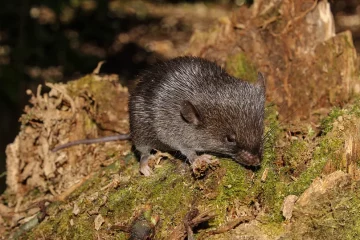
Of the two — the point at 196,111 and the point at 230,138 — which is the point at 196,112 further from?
the point at 230,138

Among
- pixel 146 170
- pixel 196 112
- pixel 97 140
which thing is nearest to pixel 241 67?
Answer: pixel 196 112

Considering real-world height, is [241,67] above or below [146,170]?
above

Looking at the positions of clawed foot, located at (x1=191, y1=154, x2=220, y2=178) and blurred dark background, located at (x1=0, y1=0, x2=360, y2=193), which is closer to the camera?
clawed foot, located at (x1=191, y1=154, x2=220, y2=178)

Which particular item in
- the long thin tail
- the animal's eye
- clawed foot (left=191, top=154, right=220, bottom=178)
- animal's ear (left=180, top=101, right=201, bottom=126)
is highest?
animal's ear (left=180, top=101, right=201, bottom=126)

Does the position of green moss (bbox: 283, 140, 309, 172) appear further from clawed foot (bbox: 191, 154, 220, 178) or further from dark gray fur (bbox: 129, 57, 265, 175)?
clawed foot (bbox: 191, 154, 220, 178)

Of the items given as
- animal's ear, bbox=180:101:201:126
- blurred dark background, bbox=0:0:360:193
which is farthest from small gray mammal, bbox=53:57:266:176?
blurred dark background, bbox=0:0:360:193

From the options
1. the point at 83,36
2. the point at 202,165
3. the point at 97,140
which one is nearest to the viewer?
the point at 202,165

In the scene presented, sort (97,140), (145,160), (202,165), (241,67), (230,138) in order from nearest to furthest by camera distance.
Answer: (202,165)
(230,138)
(145,160)
(97,140)
(241,67)

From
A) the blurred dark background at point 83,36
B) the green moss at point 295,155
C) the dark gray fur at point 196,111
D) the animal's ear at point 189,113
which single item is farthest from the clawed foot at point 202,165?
the blurred dark background at point 83,36
